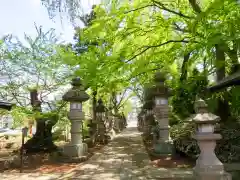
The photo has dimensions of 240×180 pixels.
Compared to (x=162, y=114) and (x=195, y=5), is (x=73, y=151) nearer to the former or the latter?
(x=162, y=114)

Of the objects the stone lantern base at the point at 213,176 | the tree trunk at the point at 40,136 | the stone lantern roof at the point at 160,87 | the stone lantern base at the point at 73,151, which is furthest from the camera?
the tree trunk at the point at 40,136

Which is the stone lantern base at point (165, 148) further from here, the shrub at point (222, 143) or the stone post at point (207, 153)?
the stone post at point (207, 153)

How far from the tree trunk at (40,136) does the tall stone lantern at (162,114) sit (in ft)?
16.7

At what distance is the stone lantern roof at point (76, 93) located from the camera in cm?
1178

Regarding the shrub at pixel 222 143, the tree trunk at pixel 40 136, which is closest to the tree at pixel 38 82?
the tree trunk at pixel 40 136

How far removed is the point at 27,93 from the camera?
45.3 feet

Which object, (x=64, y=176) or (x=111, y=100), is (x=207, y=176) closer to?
(x=64, y=176)

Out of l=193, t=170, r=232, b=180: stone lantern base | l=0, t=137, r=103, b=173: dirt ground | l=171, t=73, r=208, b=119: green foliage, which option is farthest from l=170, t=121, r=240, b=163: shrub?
l=0, t=137, r=103, b=173: dirt ground

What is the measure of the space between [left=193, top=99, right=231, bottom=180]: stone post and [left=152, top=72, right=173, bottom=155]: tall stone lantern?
16.5ft

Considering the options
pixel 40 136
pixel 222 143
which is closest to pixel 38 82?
pixel 40 136

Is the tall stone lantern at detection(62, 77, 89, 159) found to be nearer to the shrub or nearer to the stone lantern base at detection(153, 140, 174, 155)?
the stone lantern base at detection(153, 140, 174, 155)

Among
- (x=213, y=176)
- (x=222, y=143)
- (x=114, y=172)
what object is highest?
(x=222, y=143)

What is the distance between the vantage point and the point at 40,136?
13.6 metres

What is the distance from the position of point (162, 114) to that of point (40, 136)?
244 inches
